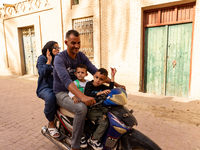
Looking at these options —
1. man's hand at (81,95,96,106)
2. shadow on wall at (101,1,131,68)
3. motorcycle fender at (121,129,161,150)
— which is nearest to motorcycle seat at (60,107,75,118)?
man's hand at (81,95,96,106)

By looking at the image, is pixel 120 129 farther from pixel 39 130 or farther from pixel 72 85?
pixel 39 130

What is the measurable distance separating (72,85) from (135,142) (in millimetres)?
1078

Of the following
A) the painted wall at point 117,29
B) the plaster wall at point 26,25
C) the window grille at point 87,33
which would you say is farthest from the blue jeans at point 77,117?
the plaster wall at point 26,25

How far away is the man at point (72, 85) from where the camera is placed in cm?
218

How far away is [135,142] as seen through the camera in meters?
1.92

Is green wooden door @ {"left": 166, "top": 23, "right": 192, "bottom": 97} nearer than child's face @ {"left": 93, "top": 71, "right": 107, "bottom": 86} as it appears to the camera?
No

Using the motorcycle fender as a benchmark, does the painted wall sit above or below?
above

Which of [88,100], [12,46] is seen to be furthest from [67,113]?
[12,46]

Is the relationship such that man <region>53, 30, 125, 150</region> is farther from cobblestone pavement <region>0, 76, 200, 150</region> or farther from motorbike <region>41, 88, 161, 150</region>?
cobblestone pavement <region>0, 76, 200, 150</region>

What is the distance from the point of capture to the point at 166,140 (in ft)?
10.5

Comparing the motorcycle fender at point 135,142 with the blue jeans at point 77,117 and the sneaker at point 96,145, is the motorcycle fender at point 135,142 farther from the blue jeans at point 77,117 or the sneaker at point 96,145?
the blue jeans at point 77,117

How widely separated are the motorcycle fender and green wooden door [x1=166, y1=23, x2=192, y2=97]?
4.82 m

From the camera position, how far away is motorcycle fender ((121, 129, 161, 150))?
6.18 ft

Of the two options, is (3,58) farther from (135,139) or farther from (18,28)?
(135,139)
